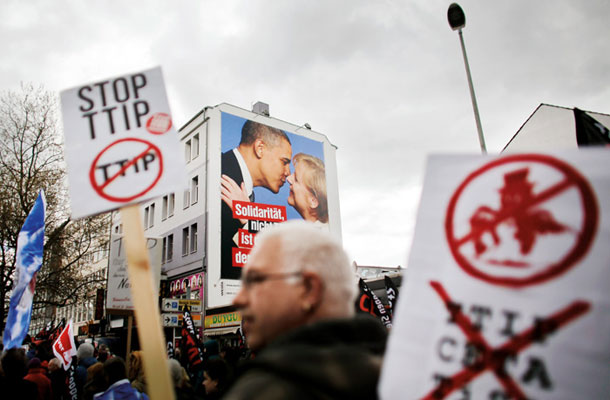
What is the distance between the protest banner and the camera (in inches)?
85.4

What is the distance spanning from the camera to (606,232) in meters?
1.08

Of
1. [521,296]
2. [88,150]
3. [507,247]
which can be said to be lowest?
[521,296]

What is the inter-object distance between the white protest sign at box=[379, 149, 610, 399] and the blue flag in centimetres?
476

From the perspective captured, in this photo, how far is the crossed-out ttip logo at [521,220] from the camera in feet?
3.66

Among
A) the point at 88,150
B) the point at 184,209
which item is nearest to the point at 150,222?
the point at 184,209

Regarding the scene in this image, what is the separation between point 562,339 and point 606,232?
0.93 feet

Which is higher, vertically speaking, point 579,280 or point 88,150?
point 88,150

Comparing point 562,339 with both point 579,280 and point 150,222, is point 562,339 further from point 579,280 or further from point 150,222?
point 150,222

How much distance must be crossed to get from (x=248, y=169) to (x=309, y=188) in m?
4.73

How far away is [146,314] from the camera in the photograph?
1.78 meters

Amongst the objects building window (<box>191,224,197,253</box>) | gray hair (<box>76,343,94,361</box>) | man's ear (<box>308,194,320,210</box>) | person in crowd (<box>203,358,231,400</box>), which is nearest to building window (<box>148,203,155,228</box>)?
building window (<box>191,224,197,253</box>)

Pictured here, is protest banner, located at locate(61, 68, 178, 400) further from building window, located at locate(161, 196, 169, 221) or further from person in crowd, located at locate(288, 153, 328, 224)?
building window, located at locate(161, 196, 169, 221)

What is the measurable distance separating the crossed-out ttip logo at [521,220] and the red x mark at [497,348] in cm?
10

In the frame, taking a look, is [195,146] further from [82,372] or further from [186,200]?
[82,372]
